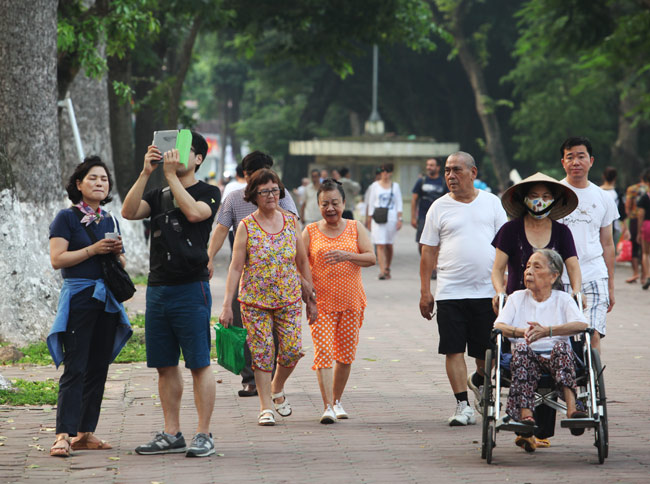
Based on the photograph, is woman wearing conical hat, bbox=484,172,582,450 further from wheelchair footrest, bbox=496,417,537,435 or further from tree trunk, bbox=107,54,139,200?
tree trunk, bbox=107,54,139,200

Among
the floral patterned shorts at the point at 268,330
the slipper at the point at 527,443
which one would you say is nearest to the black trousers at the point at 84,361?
the floral patterned shorts at the point at 268,330

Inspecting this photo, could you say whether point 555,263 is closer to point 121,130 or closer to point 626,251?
point 626,251

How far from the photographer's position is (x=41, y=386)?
28.6 feet

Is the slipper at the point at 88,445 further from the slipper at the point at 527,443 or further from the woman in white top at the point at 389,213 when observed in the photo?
the woman in white top at the point at 389,213

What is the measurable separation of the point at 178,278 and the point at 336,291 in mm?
1655

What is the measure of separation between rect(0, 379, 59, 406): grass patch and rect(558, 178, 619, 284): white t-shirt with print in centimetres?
383

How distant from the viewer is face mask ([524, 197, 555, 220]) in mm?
6832

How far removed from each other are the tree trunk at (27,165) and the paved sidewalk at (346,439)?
98 centimetres

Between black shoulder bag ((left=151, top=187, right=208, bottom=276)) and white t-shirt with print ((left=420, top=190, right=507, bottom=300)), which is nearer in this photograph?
black shoulder bag ((left=151, top=187, right=208, bottom=276))

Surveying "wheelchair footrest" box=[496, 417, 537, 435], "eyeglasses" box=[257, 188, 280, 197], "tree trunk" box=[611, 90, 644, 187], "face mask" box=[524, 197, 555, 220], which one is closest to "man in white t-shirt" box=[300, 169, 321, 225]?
"eyeglasses" box=[257, 188, 280, 197]

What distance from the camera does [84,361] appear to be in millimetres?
6465

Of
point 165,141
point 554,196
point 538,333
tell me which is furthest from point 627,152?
point 165,141

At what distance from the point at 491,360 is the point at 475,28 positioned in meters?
40.1

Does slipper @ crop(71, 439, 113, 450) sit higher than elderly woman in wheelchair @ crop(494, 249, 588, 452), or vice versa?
elderly woman in wheelchair @ crop(494, 249, 588, 452)
